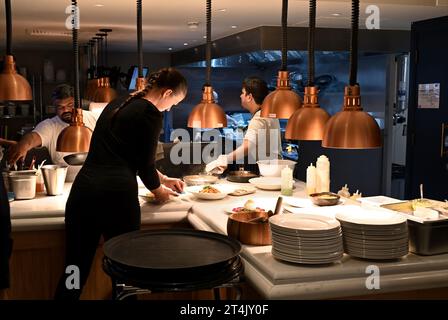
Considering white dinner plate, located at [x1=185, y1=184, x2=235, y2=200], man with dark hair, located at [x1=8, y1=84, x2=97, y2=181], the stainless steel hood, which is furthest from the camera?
the stainless steel hood

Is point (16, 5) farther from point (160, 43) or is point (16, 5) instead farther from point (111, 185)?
point (160, 43)

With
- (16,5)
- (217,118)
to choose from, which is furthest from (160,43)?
(217,118)

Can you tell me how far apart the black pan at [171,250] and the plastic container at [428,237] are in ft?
2.46

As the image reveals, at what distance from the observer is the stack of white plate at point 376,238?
2.08 metres

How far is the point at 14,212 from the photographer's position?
114 inches

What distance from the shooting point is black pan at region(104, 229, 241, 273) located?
1.75 m

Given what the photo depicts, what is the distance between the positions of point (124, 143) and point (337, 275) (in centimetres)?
133

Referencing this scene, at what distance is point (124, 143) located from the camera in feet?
9.08

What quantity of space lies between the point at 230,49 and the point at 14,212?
380 centimetres

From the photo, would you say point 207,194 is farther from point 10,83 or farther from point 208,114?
point 10,83

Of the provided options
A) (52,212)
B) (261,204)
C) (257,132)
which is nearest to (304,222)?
(261,204)

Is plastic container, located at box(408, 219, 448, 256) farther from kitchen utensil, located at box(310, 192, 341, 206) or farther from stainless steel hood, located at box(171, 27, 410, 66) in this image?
stainless steel hood, located at box(171, 27, 410, 66)

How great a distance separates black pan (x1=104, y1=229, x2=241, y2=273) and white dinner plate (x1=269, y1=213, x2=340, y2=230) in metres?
0.23

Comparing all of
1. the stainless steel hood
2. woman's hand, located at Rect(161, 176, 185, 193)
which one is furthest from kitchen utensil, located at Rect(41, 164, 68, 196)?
the stainless steel hood
